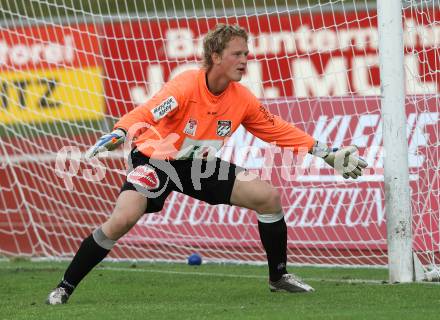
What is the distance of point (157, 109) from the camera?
6367 mm

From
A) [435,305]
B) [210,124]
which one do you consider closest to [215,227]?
[210,124]

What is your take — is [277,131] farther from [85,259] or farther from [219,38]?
[85,259]

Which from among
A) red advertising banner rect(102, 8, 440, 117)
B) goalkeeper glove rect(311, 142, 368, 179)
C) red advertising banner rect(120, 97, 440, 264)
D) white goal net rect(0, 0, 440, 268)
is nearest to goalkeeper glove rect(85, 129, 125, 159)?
goalkeeper glove rect(311, 142, 368, 179)

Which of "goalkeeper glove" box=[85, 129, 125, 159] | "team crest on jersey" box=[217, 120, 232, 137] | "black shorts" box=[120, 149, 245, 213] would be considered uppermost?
"goalkeeper glove" box=[85, 129, 125, 159]

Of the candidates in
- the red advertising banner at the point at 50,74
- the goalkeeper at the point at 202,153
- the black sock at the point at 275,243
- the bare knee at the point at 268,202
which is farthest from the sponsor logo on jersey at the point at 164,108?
the red advertising banner at the point at 50,74

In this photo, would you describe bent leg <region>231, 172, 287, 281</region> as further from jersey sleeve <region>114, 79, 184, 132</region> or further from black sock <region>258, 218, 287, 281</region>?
jersey sleeve <region>114, 79, 184, 132</region>

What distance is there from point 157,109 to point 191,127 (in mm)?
364

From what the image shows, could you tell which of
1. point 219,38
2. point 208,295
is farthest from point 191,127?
point 208,295

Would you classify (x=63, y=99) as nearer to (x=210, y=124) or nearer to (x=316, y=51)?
(x=316, y=51)

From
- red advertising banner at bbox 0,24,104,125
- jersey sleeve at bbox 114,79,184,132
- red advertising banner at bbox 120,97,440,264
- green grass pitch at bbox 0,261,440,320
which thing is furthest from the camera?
red advertising banner at bbox 0,24,104,125

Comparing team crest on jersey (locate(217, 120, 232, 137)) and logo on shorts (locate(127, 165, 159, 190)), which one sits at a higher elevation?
team crest on jersey (locate(217, 120, 232, 137))

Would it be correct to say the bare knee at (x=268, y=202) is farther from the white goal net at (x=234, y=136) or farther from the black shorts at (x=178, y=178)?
the white goal net at (x=234, y=136)

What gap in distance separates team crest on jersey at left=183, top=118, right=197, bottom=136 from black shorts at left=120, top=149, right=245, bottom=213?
7.4 inches

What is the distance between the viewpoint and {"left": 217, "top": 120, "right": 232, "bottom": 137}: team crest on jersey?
22.1ft
